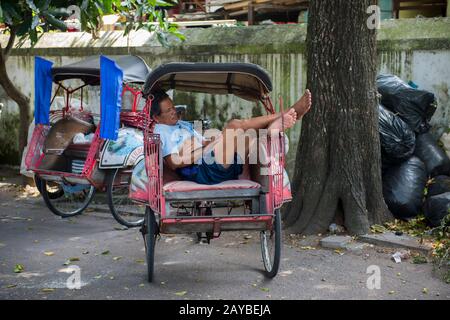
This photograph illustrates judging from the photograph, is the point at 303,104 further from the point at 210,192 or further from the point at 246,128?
the point at 210,192

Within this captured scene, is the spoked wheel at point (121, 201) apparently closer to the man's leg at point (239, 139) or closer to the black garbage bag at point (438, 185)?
the man's leg at point (239, 139)

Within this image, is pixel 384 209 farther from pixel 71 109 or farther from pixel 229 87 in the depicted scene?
pixel 71 109

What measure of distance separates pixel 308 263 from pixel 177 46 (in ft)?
15.3

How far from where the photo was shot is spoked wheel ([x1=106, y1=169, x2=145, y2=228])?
25.6ft

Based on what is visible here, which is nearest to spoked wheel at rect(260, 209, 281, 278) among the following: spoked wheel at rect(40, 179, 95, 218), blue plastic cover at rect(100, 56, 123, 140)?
blue plastic cover at rect(100, 56, 123, 140)

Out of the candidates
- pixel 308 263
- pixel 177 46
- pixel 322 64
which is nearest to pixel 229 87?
pixel 322 64

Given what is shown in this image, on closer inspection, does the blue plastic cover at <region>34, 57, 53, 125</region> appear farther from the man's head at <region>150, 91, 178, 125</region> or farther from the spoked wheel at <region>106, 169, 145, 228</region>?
the man's head at <region>150, 91, 178, 125</region>

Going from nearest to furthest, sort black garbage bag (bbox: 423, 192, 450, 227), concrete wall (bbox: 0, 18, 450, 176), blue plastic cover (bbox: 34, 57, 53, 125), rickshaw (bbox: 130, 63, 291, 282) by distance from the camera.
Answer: rickshaw (bbox: 130, 63, 291, 282) → black garbage bag (bbox: 423, 192, 450, 227) → concrete wall (bbox: 0, 18, 450, 176) → blue plastic cover (bbox: 34, 57, 53, 125)

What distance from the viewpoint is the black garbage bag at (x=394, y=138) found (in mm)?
7391

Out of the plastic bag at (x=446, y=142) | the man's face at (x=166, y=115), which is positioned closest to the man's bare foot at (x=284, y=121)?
the man's face at (x=166, y=115)

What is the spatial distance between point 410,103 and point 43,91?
4.45 metres

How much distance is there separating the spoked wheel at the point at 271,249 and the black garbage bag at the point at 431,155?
2.32 meters

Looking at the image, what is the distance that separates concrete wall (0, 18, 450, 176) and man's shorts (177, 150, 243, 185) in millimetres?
3180

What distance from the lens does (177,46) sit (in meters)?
9.70
